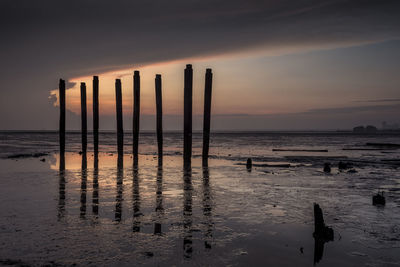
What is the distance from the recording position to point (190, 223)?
7008mm

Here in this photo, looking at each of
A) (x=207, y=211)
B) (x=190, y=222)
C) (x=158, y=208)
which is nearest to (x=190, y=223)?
(x=190, y=222)

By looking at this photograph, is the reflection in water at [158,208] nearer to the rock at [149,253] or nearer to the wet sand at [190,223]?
the wet sand at [190,223]

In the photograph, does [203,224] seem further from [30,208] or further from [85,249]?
[30,208]

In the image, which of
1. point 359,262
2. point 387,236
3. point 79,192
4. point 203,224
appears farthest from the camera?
point 79,192

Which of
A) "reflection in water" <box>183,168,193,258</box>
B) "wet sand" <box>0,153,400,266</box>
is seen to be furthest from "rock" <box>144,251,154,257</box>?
"reflection in water" <box>183,168,193,258</box>

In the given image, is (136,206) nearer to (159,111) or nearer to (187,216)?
(187,216)

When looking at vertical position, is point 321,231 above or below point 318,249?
above

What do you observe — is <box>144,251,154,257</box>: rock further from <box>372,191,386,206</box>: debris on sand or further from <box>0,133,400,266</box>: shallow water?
<box>372,191,386,206</box>: debris on sand

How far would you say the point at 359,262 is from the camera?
5.16 metres

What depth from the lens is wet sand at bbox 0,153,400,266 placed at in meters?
5.23

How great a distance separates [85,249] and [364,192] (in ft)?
28.9

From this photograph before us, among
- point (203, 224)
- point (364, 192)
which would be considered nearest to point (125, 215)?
point (203, 224)

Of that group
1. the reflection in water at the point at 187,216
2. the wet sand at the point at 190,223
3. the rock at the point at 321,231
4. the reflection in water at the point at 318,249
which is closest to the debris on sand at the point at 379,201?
the wet sand at the point at 190,223

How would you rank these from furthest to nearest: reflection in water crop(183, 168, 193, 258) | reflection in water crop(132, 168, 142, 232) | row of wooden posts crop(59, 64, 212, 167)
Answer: row of wooden posts crop(59, 64, 212, 167) → reflection in water crop(132, 168, 142, 232) → reflection in water crop(183, 168, 193, 258)
